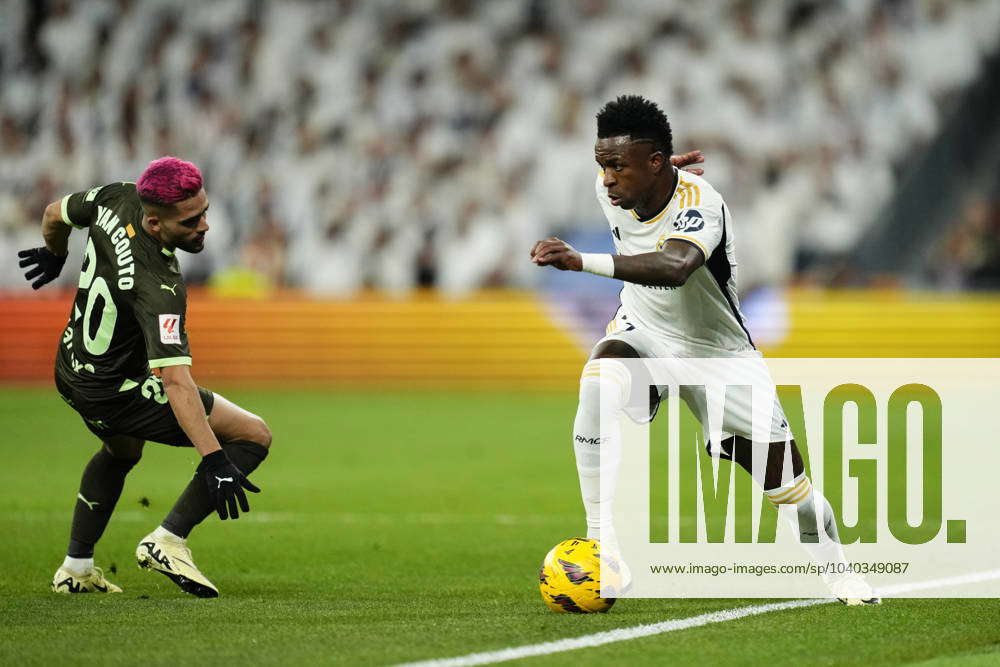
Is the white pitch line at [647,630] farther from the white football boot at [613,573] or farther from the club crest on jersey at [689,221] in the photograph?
the club crest on jersey at [689,221]

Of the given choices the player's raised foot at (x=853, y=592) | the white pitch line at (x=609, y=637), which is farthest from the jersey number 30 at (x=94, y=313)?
the player's raised foot at (x=853, y=592)

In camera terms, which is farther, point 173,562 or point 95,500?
point 95,500

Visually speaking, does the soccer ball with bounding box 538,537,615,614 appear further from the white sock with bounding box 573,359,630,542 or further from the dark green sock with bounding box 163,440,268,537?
the dark green sock with bounding box 163,440,268,537

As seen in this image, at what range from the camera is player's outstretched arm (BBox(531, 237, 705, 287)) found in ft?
20.0

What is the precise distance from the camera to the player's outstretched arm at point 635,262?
20.0 ft

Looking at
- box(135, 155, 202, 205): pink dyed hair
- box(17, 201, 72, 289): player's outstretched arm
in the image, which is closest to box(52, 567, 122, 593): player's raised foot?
box(17, 201, 72, 289): player's outstretched arm

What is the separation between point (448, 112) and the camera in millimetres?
22719

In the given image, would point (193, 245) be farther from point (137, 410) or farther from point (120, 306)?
point (137, 410)

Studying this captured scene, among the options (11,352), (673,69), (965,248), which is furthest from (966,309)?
(11,352)

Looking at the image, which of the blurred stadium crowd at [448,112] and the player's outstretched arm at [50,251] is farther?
the blurred stadium crowd at [448,112]

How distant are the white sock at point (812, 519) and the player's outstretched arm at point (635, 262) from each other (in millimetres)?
1269

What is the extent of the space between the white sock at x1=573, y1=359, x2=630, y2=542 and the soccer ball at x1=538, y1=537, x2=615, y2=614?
10.7 inches

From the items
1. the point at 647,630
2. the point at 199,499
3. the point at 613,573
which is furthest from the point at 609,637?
the point at 199,499

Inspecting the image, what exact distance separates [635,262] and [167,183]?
2.27 meters
